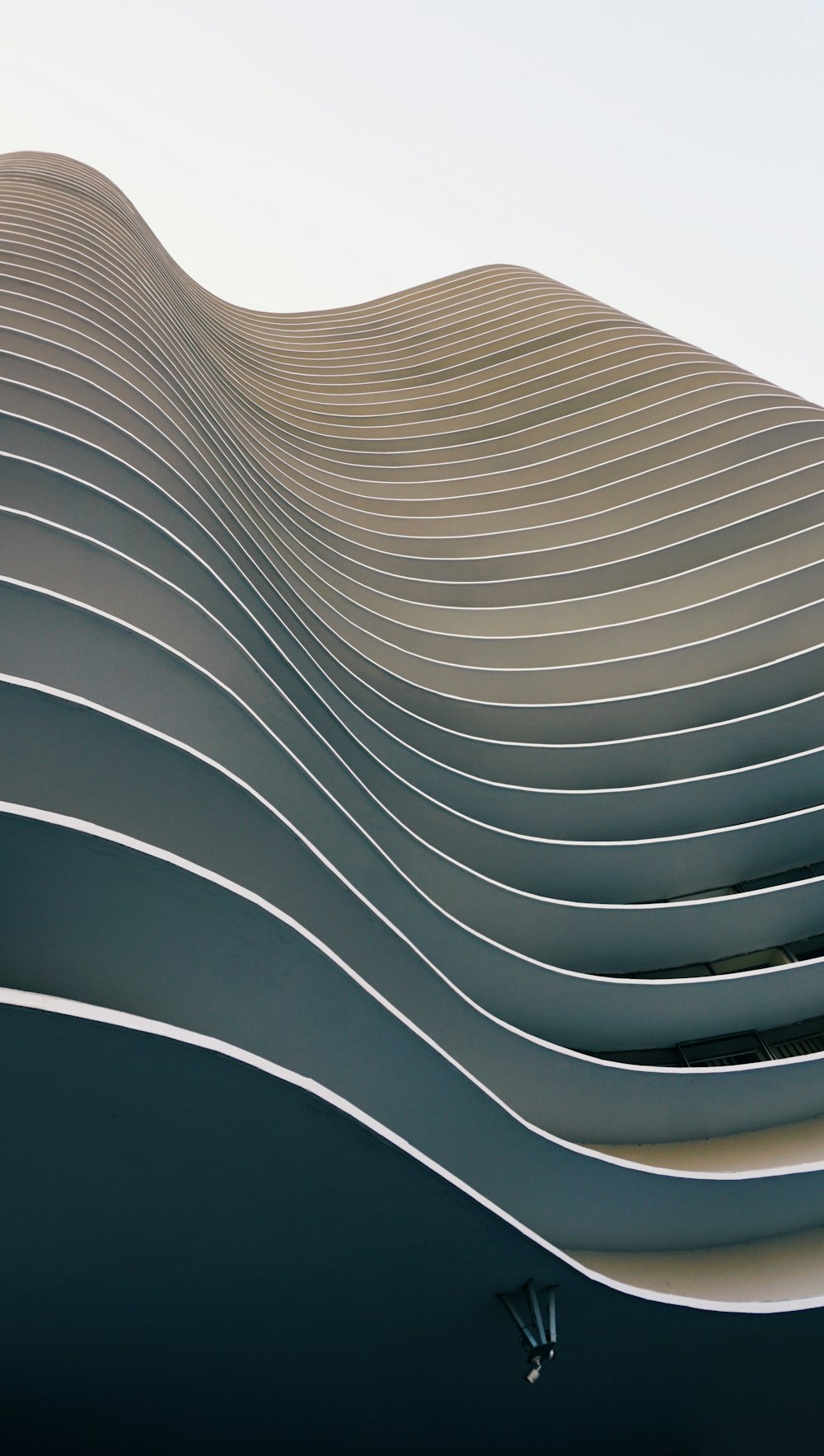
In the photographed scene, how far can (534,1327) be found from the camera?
4.36m

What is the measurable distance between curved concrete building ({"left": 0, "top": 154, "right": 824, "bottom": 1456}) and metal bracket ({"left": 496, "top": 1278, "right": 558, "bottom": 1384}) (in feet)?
0.41

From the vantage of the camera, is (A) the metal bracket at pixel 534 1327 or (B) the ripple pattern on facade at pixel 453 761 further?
(A) the metal bracket at pixel 534 1327

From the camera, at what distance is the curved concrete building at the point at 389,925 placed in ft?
11.2

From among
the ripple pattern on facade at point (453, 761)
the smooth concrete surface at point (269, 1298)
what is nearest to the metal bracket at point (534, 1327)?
the smooth concrete surface at point (269, 1298)

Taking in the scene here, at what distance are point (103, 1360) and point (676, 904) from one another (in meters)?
5.93

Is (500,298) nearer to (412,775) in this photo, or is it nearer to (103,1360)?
(412,775)

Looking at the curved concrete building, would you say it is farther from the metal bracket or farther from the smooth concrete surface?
the metal bracket

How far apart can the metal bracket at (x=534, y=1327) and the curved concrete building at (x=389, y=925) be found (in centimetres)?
13

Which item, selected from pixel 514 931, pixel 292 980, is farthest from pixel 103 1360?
pixel 514 931

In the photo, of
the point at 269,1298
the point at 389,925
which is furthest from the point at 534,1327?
the point at 389,925

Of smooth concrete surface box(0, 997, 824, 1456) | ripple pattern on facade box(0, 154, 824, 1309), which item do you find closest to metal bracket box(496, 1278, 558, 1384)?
smooth concrete surface box(0, 997, 824, 1456)

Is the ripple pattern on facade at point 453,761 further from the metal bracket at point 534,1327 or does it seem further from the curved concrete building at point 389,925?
the metal bracket at point 534,1327

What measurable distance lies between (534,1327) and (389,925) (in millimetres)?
2130

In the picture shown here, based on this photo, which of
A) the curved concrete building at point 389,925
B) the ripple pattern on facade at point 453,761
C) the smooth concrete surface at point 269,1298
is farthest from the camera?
the ripple pattern on facade at point 453,761
